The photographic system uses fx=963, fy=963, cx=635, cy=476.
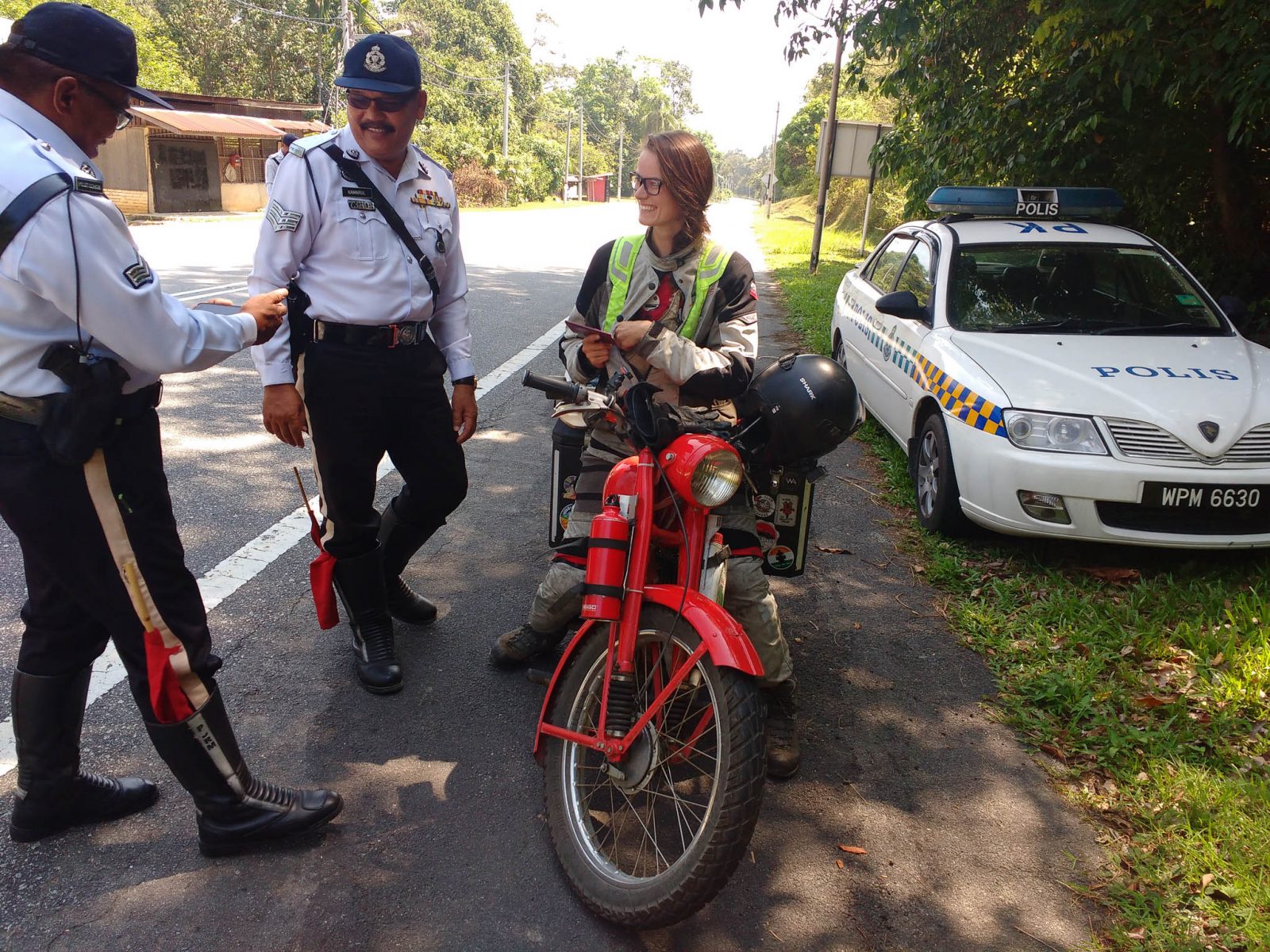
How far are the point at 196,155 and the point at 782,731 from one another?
35.2 meters

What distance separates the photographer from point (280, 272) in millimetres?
3080

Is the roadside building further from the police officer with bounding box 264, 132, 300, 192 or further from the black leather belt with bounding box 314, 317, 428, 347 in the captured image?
the black leather belt with bounding box 314, 317, 428, 347

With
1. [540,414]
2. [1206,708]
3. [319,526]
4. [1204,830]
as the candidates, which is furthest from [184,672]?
[540,414]

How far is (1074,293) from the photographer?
5566 mm

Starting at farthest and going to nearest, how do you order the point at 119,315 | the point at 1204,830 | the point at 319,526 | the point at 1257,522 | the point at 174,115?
the point at 174,115
the point at 1257,522
the point at 319,526
the point at 1204,830
the point at 119,315

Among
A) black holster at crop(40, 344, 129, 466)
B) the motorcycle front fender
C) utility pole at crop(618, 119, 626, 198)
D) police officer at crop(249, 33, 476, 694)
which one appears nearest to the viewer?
black holster at crop(40, 344, 129, 466)

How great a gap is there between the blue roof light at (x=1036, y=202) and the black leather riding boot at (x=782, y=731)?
14.0ft

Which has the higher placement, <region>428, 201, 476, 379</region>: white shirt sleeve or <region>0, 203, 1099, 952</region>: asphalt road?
<region>428, 201, 476, 379</region>: white shirt sleeve

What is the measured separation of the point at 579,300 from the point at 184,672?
1727 millimetres

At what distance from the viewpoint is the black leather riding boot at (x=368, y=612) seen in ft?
11.4

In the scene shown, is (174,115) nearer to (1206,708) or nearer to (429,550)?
(429,550)

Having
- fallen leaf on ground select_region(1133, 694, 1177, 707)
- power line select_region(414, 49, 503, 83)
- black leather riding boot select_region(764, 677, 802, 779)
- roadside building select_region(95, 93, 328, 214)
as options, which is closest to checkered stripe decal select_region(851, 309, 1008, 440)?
fallen leaf on ground select_region(1133, 694, 1177, 707)

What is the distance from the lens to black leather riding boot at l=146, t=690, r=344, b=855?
248cm

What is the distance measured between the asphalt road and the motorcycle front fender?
441 millimetres
